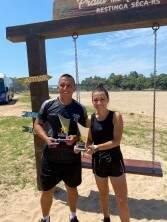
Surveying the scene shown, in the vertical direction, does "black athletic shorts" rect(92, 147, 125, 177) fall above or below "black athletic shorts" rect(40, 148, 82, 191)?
above

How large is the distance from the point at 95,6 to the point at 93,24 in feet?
0.94

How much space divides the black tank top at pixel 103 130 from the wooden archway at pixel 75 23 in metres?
1.78

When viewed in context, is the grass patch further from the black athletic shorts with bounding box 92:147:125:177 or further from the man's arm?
the black athletic shorts with bounding box 92:147:125:177

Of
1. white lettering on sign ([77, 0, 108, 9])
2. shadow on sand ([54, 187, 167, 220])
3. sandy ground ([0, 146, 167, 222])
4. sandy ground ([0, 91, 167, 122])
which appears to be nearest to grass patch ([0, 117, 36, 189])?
sandy ground ([0, 146, 167, 222])

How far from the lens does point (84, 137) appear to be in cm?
459

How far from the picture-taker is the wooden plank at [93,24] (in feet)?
18.1

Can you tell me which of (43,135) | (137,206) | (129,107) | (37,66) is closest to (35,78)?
(37,66)

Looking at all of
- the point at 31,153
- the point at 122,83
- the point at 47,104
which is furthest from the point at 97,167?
the point at 122,83

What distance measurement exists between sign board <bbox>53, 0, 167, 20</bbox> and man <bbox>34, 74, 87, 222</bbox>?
1.59 metres

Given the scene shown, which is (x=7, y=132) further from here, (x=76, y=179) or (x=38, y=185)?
(x=76, y=179)

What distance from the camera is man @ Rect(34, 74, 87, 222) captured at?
4680mm

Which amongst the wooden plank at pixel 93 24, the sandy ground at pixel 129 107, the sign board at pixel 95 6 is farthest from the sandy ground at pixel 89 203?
the sandy ground at pixel 129 107

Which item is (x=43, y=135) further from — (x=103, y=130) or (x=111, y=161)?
(x=111, y=161)

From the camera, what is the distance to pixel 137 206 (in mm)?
5934
